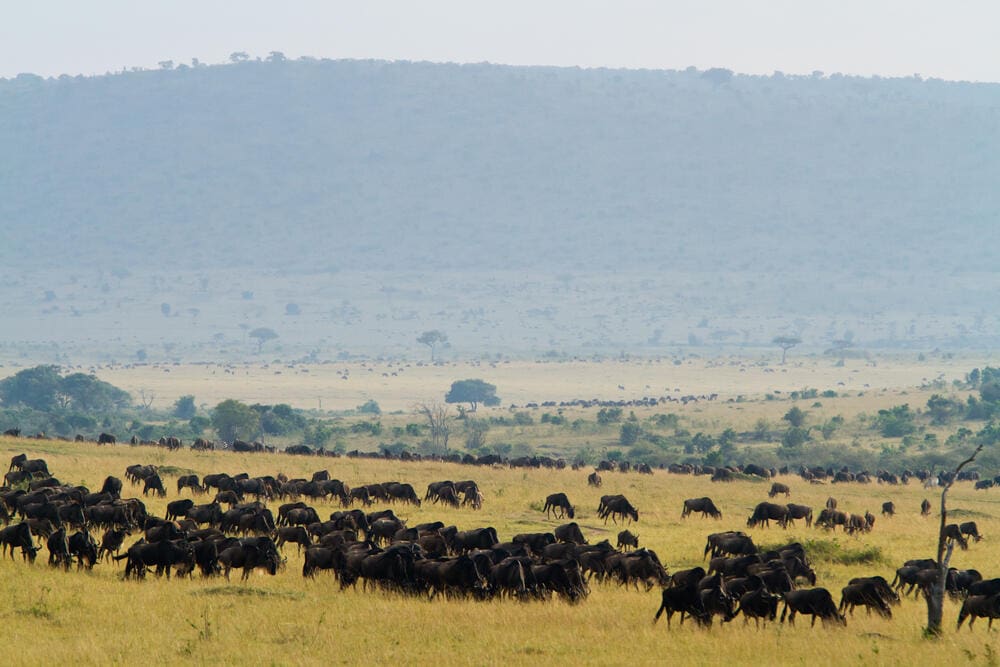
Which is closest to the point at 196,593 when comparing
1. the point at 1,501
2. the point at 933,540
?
the point at 1,501

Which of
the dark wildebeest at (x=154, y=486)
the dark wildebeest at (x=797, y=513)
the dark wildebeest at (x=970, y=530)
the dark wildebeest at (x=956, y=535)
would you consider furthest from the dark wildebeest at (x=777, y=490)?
the dark wildebeest at (x=154, y=486)

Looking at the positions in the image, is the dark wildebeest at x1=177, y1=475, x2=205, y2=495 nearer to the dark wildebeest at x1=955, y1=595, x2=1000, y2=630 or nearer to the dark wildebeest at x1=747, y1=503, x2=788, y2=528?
the dark wildebeest at x1=747, y1=503, x2=788, y2=528

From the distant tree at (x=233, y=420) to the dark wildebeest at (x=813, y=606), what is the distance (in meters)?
66.5

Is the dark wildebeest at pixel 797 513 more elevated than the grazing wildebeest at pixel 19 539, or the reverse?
the dark wildebeest at pixel 797 513

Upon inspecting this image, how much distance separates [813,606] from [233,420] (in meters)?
67.2

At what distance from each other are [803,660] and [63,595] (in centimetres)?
1169

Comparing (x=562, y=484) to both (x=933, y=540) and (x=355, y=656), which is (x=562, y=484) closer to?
(x=933, y=540)

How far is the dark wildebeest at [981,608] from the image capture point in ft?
68.5

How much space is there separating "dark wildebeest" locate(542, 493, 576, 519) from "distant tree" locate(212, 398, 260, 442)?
1978 inches

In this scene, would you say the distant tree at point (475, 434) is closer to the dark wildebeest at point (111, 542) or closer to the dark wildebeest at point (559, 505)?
the dark wildebeest at point (559, 505)

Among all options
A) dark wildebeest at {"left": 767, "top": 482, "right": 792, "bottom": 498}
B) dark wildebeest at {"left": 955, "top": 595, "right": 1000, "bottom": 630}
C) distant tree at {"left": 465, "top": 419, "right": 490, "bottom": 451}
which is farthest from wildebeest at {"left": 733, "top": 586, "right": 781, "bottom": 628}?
distant tree at {"left": 465, "top": 419, "right": 490, "bottom": 451}

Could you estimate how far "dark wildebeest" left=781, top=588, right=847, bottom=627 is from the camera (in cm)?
2119

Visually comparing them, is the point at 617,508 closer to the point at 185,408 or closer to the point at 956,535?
the point at 956,535

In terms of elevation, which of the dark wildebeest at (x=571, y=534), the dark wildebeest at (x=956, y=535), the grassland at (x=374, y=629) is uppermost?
the dark wildebeest at (x=956, y=535)
